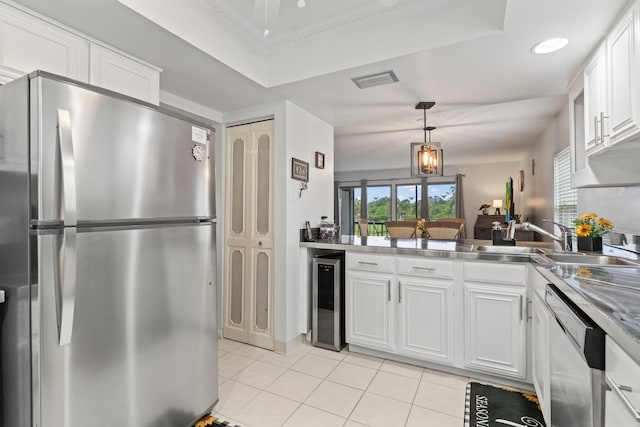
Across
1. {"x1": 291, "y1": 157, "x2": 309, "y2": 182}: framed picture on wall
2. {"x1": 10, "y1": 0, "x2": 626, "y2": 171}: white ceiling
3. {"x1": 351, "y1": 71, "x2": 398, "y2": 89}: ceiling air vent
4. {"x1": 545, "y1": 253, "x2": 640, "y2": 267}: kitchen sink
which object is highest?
{"x1": 10, "y1": 0, "x2": 626, "y2": 171}: white ceiling

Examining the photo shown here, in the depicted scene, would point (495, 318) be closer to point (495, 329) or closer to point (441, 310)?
point (495, 329)

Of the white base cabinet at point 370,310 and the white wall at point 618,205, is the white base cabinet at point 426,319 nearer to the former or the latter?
the white base cabinet at point 370,310

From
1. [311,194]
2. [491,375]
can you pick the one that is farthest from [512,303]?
[311,194]

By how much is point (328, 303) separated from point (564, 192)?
9.61ft

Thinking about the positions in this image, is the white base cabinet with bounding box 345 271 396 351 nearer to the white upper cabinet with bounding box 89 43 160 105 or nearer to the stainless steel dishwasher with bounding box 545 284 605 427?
the stainless steel dishwasher with bounding box 545 284 605 427

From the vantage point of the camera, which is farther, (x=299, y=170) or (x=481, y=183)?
(x=481, y=183)

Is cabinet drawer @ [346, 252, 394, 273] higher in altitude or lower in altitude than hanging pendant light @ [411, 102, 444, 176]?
lower

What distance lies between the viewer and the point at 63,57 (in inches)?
64.0

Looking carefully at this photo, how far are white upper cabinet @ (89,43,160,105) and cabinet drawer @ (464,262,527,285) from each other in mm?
2411

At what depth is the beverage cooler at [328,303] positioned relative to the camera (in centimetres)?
274

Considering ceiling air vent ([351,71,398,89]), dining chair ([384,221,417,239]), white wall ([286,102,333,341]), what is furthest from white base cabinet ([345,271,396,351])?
dining chair ([384,221,417,239])

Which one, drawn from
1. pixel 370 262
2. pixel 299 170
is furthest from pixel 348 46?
pixel 370 262

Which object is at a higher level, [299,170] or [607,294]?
[299,170]

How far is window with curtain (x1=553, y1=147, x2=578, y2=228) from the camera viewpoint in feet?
10.8
